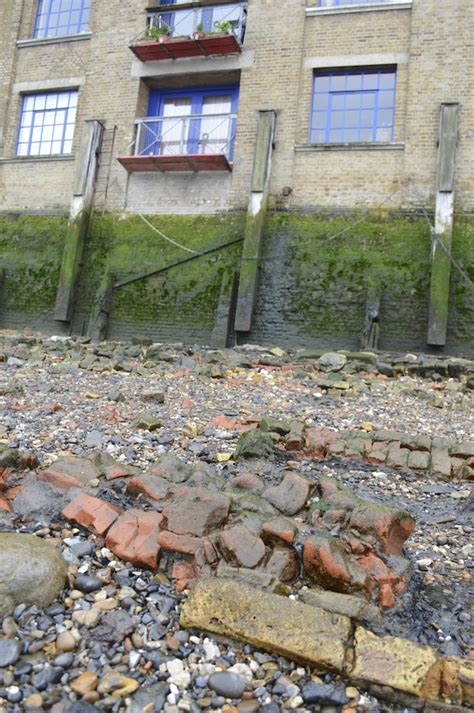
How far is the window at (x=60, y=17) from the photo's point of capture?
1505cm

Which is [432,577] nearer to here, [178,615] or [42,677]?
[178,615]

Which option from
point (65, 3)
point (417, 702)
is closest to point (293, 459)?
point (417, 702)

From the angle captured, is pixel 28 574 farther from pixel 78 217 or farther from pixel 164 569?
pixel 78 217

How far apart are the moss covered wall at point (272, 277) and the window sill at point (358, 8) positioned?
16.6 ft

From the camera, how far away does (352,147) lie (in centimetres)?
1198

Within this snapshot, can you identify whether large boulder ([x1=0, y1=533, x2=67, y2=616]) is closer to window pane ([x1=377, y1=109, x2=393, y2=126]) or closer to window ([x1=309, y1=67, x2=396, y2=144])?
window ([x1=309, y1=67, x2=396, y2=144])

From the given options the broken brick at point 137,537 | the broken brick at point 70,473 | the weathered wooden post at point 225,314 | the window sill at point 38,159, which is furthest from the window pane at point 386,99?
the broken brick at point 137,537

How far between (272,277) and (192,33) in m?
6.79

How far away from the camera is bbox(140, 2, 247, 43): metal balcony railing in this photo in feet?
43.1

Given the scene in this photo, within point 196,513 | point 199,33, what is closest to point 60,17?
point 199,33

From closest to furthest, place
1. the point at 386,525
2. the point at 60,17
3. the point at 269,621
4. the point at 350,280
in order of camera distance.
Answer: the point at 269,621
the point at 386,525
the point at 350,280
the point at 60,17

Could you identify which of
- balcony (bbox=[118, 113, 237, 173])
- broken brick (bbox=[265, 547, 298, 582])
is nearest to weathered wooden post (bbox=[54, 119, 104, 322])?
balcony (bbox=[118, 113, 237, 173])

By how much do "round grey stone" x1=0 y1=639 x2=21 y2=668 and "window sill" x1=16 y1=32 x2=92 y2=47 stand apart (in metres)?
16.4

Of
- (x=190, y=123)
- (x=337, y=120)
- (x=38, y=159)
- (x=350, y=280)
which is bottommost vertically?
(x=350, y=280)
